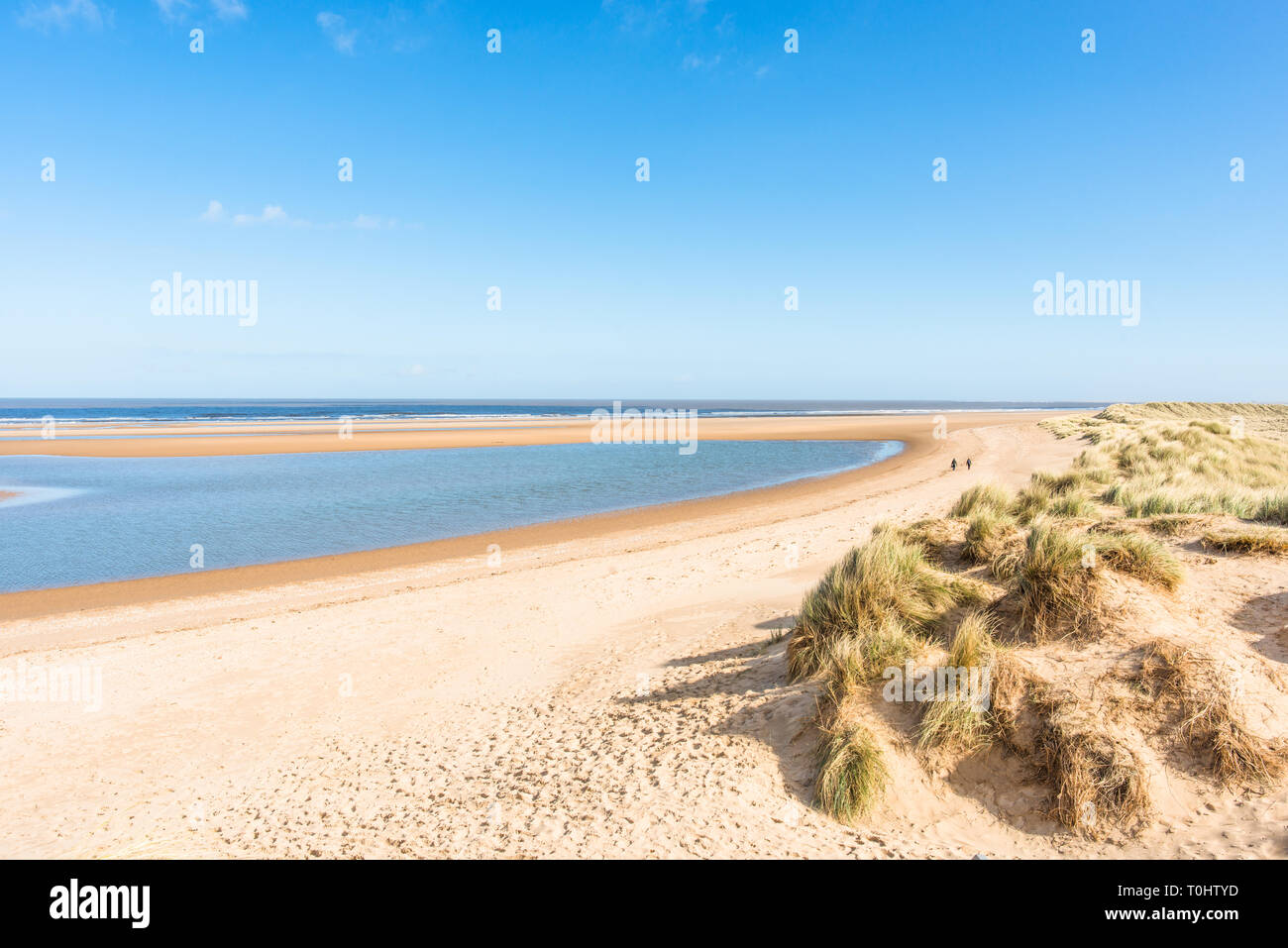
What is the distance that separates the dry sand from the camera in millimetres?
4531

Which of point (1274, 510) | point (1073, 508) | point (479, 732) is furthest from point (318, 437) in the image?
point (1274, 510)

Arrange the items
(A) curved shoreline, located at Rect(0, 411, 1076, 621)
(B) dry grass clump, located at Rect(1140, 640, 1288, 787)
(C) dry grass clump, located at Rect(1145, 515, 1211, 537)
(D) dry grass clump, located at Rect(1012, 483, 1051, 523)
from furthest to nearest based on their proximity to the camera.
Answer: (A) curved shoreline, located at Rect(0, 411, 1076, 621) → (D) dry grass clump, located at Rect(1012, 483, 1051, 523) → (C) dry grass clump, located at Rect(1145, 515, 1211, 537) → (B) dry grass clump, located at Rect(1140, 640, 1288, 787)

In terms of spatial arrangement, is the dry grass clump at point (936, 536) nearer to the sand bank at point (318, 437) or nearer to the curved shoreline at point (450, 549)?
the curved shoreline at point (450, 549)

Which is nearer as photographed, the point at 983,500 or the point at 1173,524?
the point at 1173,524

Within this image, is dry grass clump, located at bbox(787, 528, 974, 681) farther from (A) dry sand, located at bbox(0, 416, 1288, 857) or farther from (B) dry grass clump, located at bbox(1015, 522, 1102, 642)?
(B) dry grass clump, located at bbox(1015, 522, 1102, 642)

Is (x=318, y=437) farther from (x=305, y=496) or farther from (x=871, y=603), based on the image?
(x=871, y=603)

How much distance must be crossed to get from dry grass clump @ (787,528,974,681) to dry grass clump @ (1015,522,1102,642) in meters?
0.70

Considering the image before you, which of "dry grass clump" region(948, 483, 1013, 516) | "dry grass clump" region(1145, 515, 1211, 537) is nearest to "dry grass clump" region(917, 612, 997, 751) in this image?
"dry grass clump" region(1145, 515, 1211, 537)

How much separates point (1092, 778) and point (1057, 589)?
2.04 metres

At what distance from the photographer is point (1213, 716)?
4.64m

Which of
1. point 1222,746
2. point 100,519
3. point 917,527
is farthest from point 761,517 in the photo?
point 100,519

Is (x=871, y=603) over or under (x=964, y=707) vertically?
over

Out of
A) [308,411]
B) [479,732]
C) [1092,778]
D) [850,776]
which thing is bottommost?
[479,732]
